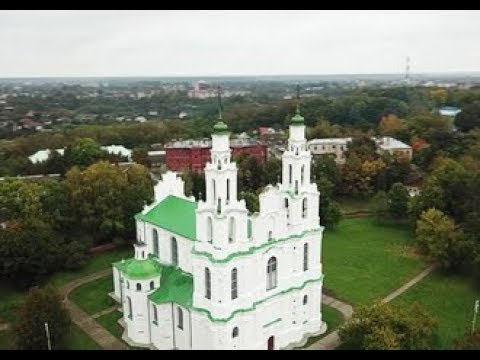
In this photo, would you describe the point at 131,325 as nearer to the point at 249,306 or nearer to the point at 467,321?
the point at 249,306

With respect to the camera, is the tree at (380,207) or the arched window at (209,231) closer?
the arched window at (209,231)

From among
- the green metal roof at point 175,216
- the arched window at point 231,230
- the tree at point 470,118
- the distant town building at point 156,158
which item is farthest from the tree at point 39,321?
the tree at point 470,118

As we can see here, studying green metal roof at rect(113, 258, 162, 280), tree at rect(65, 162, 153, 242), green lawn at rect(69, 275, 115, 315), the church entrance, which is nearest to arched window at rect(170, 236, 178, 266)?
green metal roof at rect(113, 258, 162, 280)

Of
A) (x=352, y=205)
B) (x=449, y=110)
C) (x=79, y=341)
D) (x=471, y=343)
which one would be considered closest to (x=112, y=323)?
(x=79, y=341)

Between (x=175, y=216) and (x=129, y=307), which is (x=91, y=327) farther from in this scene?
(x=175, y=216)

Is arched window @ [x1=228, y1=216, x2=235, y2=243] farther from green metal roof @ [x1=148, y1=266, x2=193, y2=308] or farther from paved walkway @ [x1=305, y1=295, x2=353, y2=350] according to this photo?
paved walkway @ [x1=305, y1=295, x2=353, y2=350]

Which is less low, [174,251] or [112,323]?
[174,251]

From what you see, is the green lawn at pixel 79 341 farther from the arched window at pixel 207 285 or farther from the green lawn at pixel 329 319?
the green lawn at pixel 329 319
